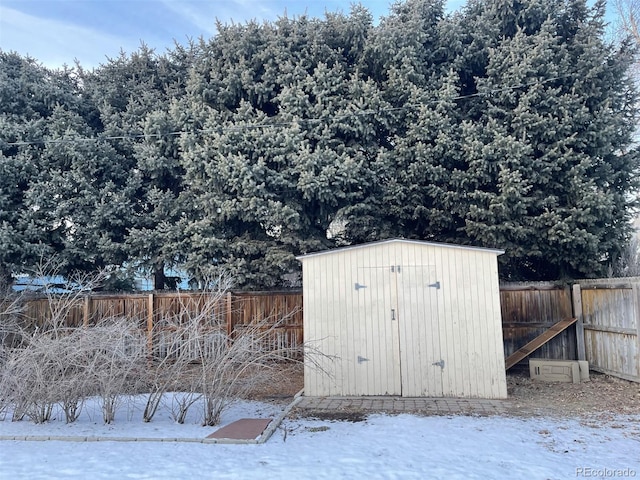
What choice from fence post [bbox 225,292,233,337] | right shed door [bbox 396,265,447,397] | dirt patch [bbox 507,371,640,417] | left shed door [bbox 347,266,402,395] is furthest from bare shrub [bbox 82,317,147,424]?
dirt patch [bbox 507,371,640,417]

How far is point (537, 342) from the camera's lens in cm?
836

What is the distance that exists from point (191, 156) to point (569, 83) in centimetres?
756

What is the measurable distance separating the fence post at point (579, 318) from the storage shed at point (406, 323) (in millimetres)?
2950

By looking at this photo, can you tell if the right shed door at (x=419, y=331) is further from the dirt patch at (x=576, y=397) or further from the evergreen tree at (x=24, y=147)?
the evergreen tree at (x=24, y=147)

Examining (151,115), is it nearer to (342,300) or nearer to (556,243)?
(342,300)

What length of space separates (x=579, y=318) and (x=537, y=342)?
977 mm

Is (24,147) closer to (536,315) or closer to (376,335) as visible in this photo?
(376,335)

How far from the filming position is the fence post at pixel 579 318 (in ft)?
27.9

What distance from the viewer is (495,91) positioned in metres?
9.35

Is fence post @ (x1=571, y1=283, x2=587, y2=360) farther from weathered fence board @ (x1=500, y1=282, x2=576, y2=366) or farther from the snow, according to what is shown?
the snow

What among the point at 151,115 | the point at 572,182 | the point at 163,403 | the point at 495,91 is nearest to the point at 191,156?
the point at 151,115

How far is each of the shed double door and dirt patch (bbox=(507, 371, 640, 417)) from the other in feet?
4.07

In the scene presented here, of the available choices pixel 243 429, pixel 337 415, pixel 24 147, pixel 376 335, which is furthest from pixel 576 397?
pixel 24 147

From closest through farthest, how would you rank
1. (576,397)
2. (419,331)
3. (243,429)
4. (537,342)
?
(243,429) → (576,397) → (419,331) → (537,342)
